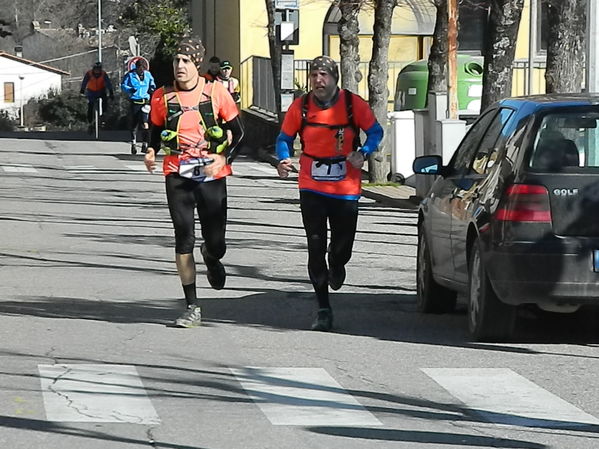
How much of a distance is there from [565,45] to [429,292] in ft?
24.5

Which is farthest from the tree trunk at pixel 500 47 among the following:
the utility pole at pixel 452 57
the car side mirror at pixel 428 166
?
the car side mirror at pixel 428 166

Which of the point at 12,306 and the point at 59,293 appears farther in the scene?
the point at 59,293

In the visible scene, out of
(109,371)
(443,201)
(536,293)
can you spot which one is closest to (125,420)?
(109,371)

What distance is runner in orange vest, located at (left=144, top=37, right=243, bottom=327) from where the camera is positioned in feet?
33.5

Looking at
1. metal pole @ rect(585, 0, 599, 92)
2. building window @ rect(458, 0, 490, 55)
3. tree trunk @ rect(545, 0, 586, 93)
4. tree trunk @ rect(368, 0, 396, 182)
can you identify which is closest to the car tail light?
metal pole @ rect(585, 0, 599, 92)

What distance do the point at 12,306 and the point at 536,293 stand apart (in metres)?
4.14

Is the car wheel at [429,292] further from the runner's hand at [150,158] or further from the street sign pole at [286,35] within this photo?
the street sign pole at [286,35]

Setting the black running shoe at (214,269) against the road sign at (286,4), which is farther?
the road sign at (286,4)

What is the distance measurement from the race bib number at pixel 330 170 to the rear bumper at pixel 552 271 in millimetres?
1537

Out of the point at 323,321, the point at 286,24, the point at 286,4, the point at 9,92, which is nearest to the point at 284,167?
the point at 323,321

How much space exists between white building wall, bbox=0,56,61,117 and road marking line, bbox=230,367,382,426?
94.8 m

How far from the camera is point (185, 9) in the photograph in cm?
6359

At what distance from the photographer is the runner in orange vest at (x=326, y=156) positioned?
1023 cm

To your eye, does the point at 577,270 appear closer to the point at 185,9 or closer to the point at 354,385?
the point at 354,385
